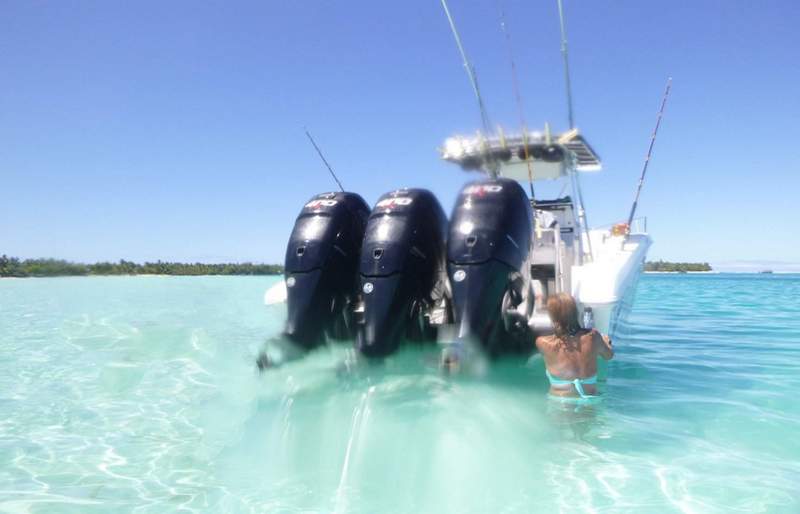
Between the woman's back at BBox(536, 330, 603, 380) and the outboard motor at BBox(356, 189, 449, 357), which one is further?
the outboard motor at BBox(356, 189, 449, 357)

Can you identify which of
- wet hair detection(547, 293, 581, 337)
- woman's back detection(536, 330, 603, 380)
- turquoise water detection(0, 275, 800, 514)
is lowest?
turquoise water detection(0, 275, 800, 514)

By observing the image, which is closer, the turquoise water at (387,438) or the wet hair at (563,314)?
the turquoise water at (387,438)

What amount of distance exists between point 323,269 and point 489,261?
4.52ft

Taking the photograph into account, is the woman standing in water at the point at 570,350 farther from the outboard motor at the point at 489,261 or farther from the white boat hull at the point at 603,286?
the white boat hull at the point at 603,286

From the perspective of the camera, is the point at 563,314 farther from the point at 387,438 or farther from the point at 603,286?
the point at 387,438

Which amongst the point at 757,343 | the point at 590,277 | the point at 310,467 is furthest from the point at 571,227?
the point at 310,467

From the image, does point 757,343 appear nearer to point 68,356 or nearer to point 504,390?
point 504,390

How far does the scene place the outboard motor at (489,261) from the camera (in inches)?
167

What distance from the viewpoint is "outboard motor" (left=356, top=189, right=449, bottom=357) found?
14.0 feet

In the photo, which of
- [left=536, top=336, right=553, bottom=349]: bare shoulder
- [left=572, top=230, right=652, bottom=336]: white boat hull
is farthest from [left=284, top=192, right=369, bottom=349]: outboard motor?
[left=572, top=230, right=652, bottom=336]: white boat hull

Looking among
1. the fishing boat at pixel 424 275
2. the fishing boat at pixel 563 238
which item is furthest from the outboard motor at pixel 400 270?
the fishing boat at pixel 563 238

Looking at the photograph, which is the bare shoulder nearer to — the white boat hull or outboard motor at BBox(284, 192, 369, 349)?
the white boat hull

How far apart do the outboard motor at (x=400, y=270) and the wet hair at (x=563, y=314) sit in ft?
3.69

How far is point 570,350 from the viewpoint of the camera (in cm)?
401
